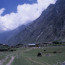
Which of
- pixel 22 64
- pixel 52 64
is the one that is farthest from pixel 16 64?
pixel 52 64

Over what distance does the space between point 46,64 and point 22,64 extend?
8137 millimetres

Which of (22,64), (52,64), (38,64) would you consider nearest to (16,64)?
(22,64)

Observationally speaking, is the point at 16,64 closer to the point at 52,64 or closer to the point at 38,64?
the point at 38,64

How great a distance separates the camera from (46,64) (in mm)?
54281

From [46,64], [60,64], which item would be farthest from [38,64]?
[60,64]

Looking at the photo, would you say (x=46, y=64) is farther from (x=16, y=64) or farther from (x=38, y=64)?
(x=16, y=64)

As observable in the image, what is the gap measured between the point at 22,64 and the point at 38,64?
216 inches

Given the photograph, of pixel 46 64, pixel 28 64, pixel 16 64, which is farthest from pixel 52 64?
pixel 16 64

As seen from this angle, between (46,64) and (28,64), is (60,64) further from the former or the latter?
(28,64)

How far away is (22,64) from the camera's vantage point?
55125mm

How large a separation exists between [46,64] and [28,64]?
6.07 metres

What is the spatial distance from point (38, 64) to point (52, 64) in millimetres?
4779

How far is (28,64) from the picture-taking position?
2158 inches

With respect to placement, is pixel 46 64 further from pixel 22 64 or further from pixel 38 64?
pixel 22 64
